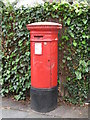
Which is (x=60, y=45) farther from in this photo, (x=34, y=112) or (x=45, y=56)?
(x=34, y=112)

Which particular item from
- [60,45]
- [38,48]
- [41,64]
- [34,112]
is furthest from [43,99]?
[60,45]

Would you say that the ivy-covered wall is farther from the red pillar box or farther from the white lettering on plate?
the white lettering on plate

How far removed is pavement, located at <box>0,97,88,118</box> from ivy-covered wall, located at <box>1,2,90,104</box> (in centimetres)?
19

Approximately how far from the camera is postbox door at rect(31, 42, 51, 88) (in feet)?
10.8

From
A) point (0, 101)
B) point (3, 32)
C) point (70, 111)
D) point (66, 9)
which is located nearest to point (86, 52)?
point (66, 9)

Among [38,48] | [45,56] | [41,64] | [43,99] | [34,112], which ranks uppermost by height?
[38,48]

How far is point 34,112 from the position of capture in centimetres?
354

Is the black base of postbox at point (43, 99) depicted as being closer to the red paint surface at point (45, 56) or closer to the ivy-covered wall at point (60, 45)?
the red paint surface at point (45, 56)

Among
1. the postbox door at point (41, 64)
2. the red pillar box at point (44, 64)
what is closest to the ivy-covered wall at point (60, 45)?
the red pillar box at point (44, 64)

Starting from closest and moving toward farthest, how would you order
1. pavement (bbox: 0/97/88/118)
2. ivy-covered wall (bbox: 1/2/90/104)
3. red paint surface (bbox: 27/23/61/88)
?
red paint surface (bbox: 27/23/61/88), pavement (bbox: 0/97/88/118), ivy-covered wall (bbox: 1/2/90/104)

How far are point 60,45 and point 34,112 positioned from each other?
160cm

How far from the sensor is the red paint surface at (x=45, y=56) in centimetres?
324

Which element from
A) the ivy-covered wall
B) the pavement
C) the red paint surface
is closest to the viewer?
the red paint surface

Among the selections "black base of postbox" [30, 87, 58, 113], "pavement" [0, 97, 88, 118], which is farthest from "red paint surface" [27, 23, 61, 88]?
"pavement" [0, 97, 88, 118]
